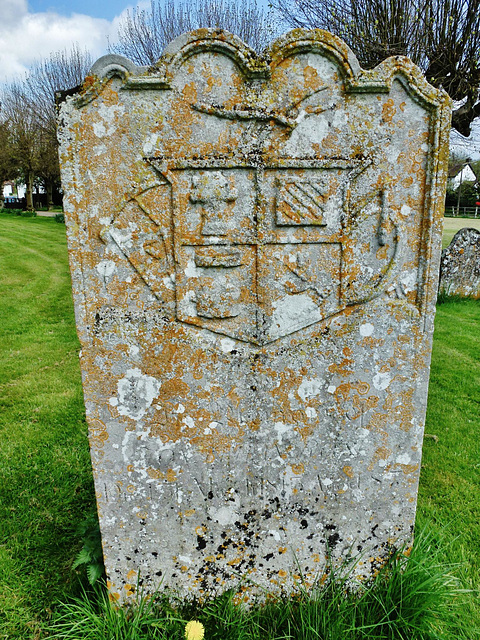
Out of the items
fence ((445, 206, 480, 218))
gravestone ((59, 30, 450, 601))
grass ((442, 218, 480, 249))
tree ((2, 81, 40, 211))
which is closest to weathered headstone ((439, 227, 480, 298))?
gravestone ((59, 30, 450, 601))

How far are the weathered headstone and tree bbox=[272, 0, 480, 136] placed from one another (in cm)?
276

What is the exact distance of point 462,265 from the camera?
30.5ft

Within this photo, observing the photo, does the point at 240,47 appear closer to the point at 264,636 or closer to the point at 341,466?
the point at 341,466

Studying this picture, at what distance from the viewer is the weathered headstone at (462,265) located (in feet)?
30.1

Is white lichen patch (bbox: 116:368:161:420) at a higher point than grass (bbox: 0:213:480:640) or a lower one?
higher

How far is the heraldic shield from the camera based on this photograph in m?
2.29

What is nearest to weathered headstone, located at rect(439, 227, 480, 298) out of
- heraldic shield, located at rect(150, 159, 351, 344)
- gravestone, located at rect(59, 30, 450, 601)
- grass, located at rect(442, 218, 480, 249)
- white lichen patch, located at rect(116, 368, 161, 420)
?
gravestone, located at rect(59, 30, 450, 601)

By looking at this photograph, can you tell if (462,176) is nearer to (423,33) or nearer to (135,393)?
(423,33)

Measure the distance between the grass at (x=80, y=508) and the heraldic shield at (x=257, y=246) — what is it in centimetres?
159

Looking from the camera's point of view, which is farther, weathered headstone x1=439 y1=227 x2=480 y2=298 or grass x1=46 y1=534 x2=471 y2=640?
weathered headstone x1=439 y1=227 x2=480 y2=298

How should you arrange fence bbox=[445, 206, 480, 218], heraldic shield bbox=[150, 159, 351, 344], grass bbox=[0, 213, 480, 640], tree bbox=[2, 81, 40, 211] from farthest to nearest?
fence bbox=[445, 206, 480, 218] → tree bbox=[2, 81, 40, 211] → grass bbox=[0, 213, 480, 640] → heraldic shield bbox=[150, 159, 351, 344]

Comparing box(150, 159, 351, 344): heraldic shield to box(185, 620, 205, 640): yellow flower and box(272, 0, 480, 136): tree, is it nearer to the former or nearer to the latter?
box(185, 620, 205, 640): yellow flower

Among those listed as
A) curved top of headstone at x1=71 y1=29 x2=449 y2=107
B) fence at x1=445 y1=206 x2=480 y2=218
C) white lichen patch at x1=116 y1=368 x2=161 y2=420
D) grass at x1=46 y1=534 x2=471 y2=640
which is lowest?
grass at x1=46 y1=534 x2=471 y2=640

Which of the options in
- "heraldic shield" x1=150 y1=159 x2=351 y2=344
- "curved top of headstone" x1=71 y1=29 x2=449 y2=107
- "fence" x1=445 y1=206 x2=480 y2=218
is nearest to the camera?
"curved top of headstone" x1=71 y1=29 x2=449 y2=107
